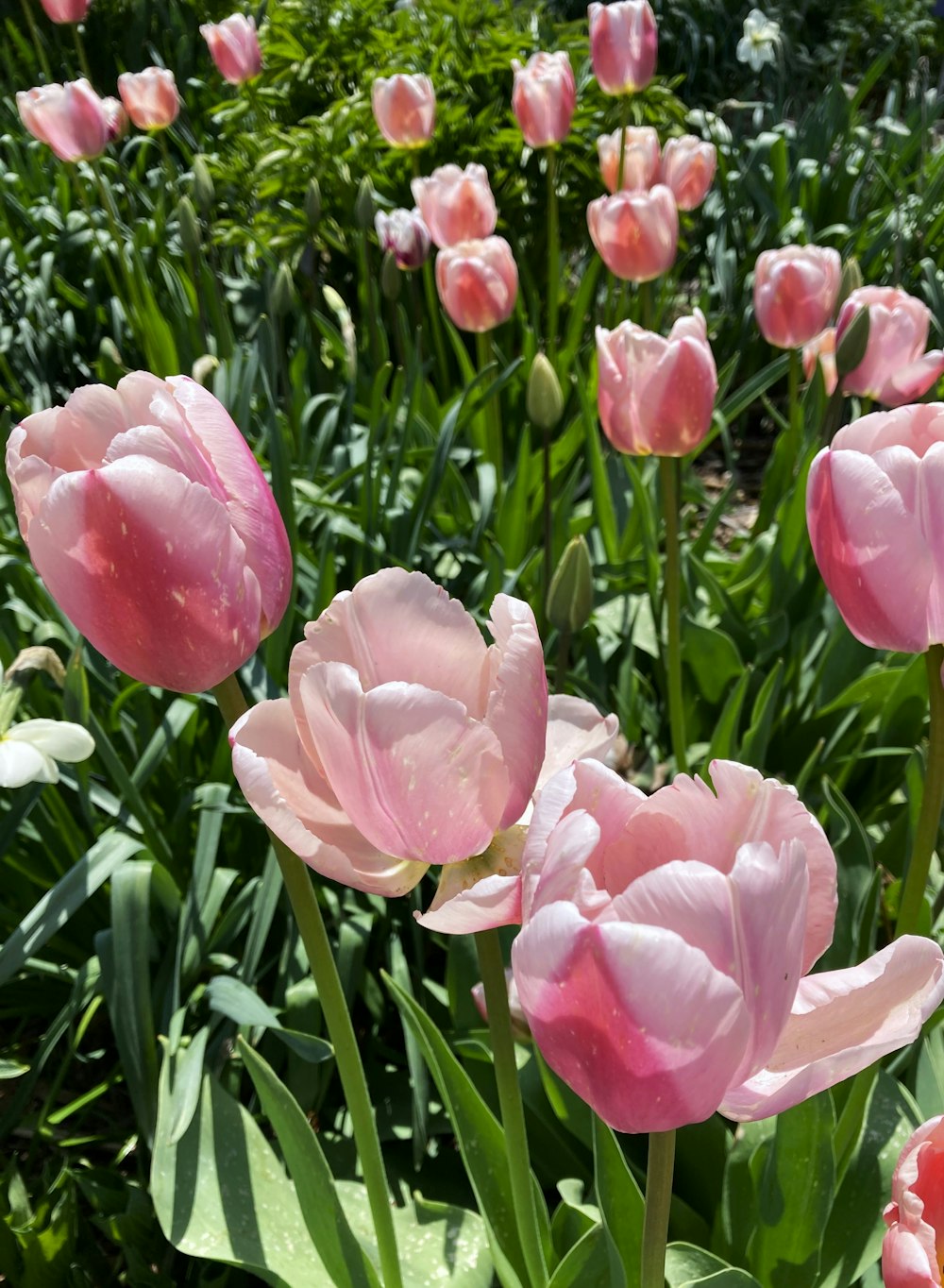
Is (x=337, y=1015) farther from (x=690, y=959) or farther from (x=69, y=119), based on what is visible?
(x=69, y=119)

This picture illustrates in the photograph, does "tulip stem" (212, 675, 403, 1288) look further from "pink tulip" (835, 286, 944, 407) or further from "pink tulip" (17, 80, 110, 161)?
"pink tulip" (17, 80, 110, 161)

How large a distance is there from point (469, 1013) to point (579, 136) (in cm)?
279

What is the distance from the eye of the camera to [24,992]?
1.53 meters

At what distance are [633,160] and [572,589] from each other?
5.20 ft

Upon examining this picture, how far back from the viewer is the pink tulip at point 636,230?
6.84 ft

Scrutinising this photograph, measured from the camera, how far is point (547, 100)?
2.33 metres

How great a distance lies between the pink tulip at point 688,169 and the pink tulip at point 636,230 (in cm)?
39

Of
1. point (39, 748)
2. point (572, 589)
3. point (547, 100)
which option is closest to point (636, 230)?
point (547, 100)

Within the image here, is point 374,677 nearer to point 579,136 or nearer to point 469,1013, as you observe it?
point 469,1013

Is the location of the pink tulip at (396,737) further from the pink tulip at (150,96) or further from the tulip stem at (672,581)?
the pink tulip at (150,96)

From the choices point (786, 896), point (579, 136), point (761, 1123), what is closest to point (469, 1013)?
point (761, 1123)

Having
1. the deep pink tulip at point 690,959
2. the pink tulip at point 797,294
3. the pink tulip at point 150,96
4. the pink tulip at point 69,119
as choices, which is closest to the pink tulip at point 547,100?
the pink tulip at point 797,294

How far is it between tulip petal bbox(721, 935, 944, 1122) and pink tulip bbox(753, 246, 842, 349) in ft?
5.34

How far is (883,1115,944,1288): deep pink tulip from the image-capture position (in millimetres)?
570
